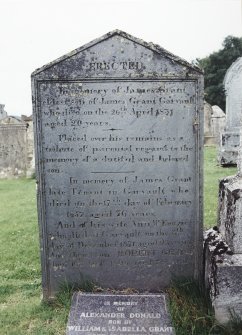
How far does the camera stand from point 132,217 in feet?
12.7

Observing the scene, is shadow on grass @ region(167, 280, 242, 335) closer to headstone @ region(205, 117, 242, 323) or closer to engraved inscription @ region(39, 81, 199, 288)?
headstone @ region(205, 117, 242, 323)

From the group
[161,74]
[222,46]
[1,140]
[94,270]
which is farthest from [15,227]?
[222,46]

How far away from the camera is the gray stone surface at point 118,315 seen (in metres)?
3.08

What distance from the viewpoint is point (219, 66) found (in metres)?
39.6

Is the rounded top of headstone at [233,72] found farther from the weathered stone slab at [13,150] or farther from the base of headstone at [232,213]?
the base of headstone at [232,213]

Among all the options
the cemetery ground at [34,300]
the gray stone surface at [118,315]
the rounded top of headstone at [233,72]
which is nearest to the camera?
the gray stone surface at [118,315]

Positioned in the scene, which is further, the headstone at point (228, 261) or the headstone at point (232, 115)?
the headstone at point (232, 115)

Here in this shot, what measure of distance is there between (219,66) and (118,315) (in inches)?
1557

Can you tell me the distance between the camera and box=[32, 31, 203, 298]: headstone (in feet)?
11.9

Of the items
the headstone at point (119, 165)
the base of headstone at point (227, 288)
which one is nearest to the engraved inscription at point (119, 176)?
the headstone at point (119, 165)

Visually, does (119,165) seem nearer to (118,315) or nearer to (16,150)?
(118,315)

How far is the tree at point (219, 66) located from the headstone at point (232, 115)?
2656 centimetres

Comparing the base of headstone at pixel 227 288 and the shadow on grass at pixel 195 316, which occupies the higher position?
the base of headstone at pixel 227 288

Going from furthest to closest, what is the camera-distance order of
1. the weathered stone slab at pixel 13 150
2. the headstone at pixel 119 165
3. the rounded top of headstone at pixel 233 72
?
the weathered stone slab at pixel 13 150
the rounded top of headstone at pixel 233 72
the headstone at pixel 119 165
